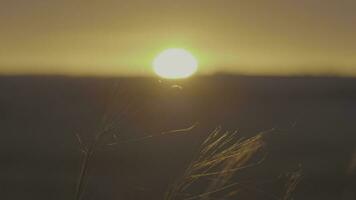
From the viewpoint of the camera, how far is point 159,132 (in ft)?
32.8

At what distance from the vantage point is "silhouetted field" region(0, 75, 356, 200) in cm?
735

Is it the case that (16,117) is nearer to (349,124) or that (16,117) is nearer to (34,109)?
(34,109)

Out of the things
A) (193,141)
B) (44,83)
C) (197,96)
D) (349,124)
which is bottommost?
(193,141)

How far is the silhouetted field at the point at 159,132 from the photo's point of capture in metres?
7.35

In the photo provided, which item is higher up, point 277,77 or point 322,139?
Result: point 277,77

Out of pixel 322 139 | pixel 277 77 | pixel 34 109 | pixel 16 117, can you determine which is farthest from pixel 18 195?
pixel 277 77

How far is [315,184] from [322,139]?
391cm

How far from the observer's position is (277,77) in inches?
1267

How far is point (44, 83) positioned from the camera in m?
28.1

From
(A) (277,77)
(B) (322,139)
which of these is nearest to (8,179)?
(B) (322,139)

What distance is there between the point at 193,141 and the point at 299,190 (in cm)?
361

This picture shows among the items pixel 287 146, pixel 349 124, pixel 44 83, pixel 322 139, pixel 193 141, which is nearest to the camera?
pixel 287 146

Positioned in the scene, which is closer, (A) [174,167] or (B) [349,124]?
(A) [174,167]

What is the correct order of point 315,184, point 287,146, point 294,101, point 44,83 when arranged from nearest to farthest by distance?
point 315,184, point 287,146, point 294,101, point 44,83
